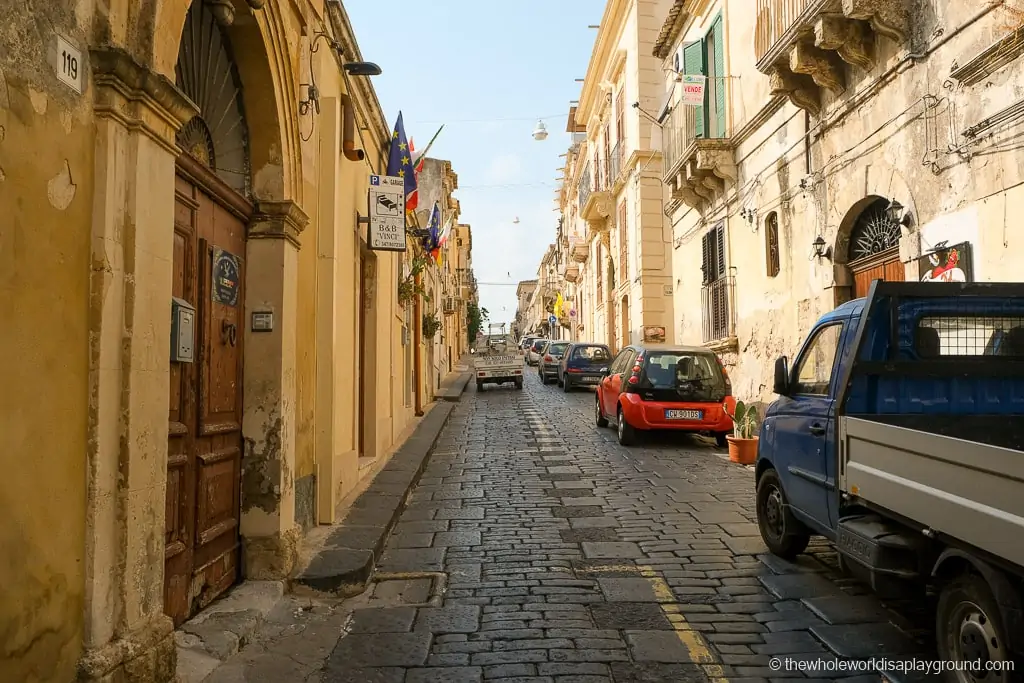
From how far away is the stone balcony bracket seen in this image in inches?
558

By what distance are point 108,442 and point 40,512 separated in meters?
0.38

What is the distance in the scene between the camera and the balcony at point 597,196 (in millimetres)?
28344

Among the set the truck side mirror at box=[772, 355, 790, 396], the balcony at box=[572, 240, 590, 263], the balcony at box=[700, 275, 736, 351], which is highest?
the balcony at box=[572, 240, 590, 263]

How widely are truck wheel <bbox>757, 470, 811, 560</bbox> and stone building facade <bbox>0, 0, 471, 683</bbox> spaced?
349 centimetres

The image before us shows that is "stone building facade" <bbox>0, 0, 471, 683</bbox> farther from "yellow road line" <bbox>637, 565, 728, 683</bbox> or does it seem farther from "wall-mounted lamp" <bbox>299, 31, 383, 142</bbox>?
"yellow road line" <bbox>637, 565, 728, 683</bbox>

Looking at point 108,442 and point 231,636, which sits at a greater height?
point 108,442

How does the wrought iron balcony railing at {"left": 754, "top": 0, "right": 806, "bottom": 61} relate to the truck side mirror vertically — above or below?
above

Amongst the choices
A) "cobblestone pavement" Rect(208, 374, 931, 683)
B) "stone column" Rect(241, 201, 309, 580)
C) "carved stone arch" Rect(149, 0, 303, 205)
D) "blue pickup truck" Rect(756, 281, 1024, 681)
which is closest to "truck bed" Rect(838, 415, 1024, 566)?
"blue pickup truck" Rect(756, 281, 1024, 681)

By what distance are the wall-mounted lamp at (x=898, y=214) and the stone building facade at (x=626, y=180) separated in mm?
9773

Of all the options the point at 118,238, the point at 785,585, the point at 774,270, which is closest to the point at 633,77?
the point at 774,270

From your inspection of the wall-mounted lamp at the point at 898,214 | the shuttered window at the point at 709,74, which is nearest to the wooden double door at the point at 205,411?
the wall-mounted lamp at the point at 898,214

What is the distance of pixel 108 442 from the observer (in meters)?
2.96

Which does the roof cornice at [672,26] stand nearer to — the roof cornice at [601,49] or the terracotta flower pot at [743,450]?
the roof cornice at [601,49]

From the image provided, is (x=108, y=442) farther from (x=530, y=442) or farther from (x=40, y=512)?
(x=530, y=442)
